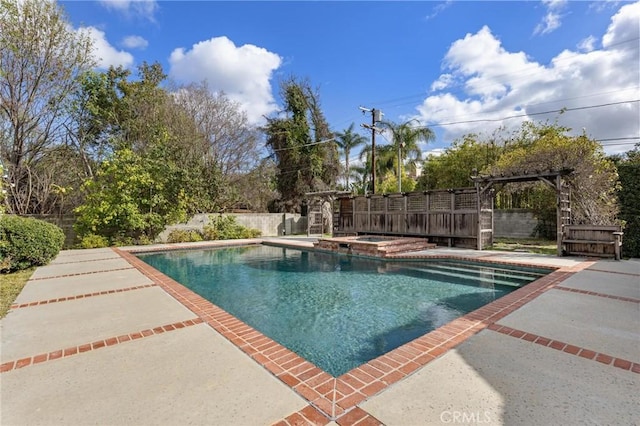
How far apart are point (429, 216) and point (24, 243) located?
11940mm

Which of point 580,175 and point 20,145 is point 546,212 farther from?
point 20,145

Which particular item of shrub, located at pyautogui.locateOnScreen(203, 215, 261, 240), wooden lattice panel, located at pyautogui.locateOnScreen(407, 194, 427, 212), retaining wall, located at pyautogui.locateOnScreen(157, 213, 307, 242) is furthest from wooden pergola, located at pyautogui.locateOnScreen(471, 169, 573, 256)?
retaining wall, located at pyautogui.locateOnScreen(157, 213, 307, 242)

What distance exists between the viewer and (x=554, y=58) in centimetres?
1393

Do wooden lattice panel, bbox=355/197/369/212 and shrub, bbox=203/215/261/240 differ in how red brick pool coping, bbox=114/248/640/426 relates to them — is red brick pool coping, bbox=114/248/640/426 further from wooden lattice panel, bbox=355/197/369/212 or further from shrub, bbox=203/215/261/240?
shrub, bbox=203/215/261/240

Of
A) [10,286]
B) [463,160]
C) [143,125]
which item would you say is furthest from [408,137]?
[10,286]

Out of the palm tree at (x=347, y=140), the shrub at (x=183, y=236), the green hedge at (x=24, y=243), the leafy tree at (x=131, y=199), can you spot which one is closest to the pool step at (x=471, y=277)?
the green hedge at (x=24, y=243)

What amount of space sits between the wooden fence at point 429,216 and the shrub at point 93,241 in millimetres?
10068

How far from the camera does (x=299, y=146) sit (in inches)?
805

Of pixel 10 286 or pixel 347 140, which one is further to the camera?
pixel 347 140

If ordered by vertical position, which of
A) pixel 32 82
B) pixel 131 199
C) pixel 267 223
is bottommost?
pixel 267 223

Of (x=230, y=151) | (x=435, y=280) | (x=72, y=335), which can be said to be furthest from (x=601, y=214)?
(x=230, y=151)

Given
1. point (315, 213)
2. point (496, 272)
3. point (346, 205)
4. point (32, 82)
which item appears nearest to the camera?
point (496, 272)

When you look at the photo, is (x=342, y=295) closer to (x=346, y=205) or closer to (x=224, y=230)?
(x=346, y=205)

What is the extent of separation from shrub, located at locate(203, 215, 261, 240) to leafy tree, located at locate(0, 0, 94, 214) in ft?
21.7
